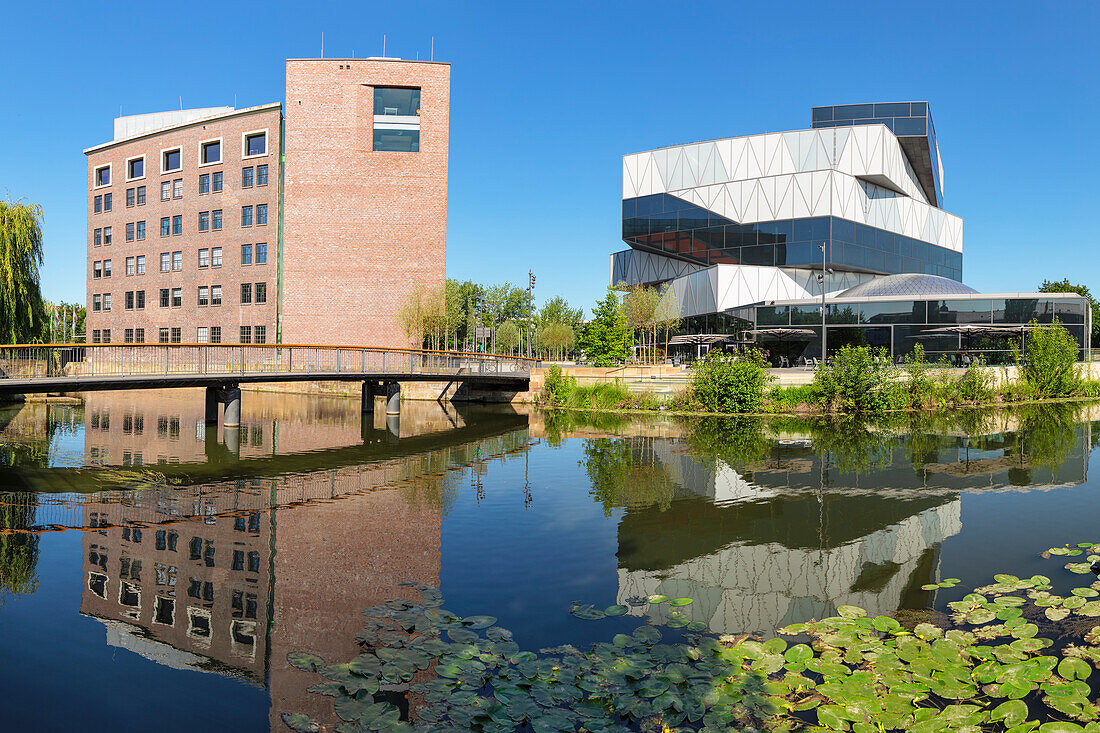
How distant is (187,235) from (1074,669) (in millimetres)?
62546

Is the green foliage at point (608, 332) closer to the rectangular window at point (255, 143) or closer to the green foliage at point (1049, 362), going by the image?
the green foliage at point (1049, 362)

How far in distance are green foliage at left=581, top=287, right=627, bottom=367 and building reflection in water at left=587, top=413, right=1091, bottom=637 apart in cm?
3097

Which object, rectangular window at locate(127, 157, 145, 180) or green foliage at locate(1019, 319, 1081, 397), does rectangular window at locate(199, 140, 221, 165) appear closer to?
rectangular window at locate(127, 157, 145, 180)

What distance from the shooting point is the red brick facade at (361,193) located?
49.8 metres

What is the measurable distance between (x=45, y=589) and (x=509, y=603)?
6327 millimetres

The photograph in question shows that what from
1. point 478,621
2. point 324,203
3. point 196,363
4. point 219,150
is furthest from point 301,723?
point 219,150

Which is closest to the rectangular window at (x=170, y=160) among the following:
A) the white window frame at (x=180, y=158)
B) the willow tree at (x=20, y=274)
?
the white window frame at (x=180, y=158)

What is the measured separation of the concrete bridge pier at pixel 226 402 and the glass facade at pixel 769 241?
4666 cm

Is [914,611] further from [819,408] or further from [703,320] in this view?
[703,320]

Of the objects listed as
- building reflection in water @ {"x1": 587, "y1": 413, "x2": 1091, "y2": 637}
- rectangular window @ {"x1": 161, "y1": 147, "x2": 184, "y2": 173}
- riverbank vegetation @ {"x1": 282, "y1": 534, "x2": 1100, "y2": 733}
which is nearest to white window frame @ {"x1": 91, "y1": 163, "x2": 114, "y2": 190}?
rectangular window @ {"x1": 161, "y1": 147, "x2": 184, "y2": 173}

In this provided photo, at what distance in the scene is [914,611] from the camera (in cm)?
794

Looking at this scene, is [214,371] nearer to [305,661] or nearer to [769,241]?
[305,661]

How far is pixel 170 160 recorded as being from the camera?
57.8m

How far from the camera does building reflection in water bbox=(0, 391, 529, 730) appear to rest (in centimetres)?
744
